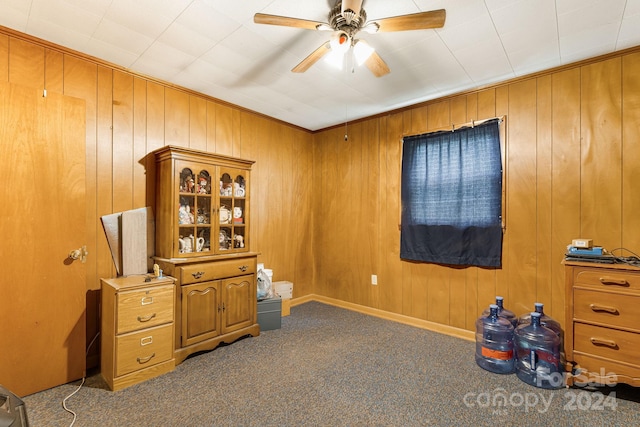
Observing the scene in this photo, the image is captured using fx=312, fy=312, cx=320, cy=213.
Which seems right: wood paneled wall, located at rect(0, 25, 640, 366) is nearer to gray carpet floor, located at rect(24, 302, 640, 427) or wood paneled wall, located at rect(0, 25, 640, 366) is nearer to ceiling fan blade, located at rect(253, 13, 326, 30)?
gray carpet floor, located at rect(24, 302, 640, 427)

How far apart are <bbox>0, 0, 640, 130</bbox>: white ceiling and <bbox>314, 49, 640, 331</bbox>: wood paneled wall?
23 centimetres

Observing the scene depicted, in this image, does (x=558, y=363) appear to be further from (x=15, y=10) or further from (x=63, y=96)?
(x=15, y=10)

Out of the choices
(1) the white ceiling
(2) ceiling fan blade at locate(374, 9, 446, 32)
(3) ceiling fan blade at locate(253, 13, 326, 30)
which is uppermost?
(1) the white ceiling

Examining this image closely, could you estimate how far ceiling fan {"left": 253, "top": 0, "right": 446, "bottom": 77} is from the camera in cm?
163

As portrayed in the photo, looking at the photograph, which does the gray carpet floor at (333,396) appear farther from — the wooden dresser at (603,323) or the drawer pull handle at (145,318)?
the drawer pull handle at (145,318)

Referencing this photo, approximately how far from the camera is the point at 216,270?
2799 mm

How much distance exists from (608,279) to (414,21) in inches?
79.1

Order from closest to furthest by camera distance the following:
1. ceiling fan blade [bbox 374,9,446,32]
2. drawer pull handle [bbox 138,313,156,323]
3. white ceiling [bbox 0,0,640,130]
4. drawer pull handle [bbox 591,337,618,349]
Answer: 1. ceiling fan blade [bbox 374,9,446,32]
2. white ceiling [bbox 0,0,640,130]
3. drawer pull handle [bbox 591,337,618,349]
4. drawer pull handle [bbox 138,313,156,323]

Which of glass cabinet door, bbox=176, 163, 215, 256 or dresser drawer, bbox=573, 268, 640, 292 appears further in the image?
glass cabinet door, bbox=176, 163, 215, 256

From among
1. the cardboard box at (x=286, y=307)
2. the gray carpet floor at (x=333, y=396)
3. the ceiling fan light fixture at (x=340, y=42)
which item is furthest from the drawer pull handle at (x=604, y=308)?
the cardboard box at (x=286, y=307)

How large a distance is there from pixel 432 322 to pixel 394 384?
1.27 meters

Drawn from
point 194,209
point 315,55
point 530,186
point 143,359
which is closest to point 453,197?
point 530,186

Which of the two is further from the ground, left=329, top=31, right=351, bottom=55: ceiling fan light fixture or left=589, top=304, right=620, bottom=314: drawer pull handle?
left=329, top=31, right=351, bottom=55: ceiling fan light fixture

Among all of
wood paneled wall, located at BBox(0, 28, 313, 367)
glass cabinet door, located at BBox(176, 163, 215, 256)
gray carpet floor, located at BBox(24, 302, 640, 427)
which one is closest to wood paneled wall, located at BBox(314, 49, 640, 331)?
gray carpet floor, located at BBox(24, 302, 640, 427)
